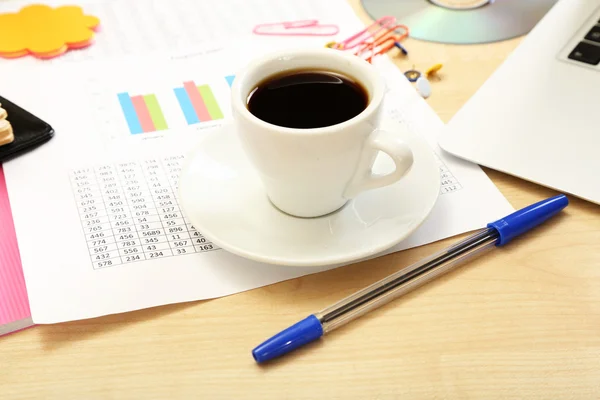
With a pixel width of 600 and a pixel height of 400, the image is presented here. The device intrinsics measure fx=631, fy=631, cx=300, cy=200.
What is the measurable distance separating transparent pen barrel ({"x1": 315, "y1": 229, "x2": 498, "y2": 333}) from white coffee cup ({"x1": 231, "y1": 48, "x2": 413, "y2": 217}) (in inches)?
2.8

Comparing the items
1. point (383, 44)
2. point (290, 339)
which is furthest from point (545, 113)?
point (290, 339)

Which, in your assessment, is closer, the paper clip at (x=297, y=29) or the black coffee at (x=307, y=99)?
the black coffee at (x=307, y=99)

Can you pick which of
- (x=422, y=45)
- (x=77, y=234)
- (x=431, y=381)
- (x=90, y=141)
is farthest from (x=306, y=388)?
(x=422, y=45)

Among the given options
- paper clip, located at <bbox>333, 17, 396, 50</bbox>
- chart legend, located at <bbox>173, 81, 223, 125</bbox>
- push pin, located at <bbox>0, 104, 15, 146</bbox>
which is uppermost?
paper clip, located at <bbox>333, 17, 396, 50</bbox>

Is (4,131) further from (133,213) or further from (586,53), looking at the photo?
(586,53)

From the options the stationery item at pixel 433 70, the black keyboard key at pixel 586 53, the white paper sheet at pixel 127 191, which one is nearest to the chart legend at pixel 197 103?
the white paper sheet at pixel 127 191

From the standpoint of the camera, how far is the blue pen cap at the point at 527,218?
0.51m

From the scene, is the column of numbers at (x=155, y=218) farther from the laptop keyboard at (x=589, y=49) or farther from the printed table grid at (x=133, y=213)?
the laptop keyboard at (x=589, y=49)

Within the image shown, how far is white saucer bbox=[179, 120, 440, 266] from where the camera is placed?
474 millimetres

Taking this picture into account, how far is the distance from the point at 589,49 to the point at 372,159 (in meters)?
0.32

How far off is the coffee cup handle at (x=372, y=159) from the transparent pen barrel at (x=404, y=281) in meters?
0.07

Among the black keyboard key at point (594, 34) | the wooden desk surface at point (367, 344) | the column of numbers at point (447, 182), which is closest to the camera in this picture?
the wooden desk surface at point (367, 344)

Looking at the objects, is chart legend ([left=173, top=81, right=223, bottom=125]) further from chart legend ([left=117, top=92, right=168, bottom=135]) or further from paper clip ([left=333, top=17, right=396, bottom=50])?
paper clip ([left=333, top=17, right=396, bottom=50])

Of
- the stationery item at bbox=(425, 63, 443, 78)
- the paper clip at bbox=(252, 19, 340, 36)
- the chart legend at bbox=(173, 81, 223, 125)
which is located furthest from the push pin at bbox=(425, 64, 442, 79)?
the chart legend at bbox=(173, 81, 223, 125)
